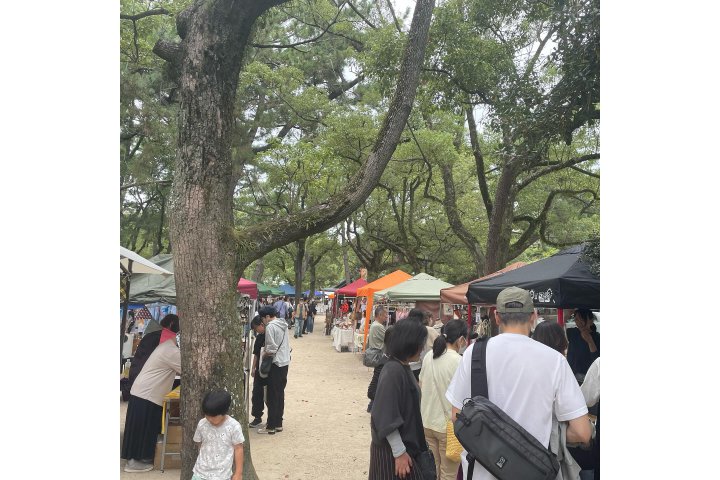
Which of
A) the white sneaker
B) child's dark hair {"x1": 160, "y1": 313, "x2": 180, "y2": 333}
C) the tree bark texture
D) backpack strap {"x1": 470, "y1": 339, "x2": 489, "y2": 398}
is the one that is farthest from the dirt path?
the tree bark texture

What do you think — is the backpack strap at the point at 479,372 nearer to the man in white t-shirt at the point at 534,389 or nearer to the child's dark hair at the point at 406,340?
the man in white t-shirt at the point at 534,389

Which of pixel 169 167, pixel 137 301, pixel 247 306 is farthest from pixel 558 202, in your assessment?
pixel 137 301

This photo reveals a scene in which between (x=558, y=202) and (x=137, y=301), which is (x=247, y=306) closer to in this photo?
(x=137, y=301)

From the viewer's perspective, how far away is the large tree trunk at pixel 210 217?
191 inches

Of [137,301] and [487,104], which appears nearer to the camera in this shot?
[487,104]

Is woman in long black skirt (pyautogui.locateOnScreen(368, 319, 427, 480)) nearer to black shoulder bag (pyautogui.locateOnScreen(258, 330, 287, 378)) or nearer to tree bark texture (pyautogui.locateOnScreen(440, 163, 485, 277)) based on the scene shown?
black shoulder bag (pyautogui.locateOnScreen(258, 330, 287, 378))

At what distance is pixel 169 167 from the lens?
1903 centimetres

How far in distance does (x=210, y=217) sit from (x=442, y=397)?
2527mm

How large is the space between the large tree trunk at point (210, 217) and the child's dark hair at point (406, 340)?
75.6 inches

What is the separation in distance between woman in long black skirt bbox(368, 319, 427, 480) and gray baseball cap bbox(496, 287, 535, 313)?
0.67m

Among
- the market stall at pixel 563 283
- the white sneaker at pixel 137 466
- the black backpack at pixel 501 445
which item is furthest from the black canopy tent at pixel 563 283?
the white sneaker at pixel 137 466

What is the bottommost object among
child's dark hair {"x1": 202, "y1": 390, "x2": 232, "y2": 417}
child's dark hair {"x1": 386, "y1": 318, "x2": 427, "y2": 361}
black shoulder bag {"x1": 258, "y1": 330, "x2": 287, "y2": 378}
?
black shoulder bag {"x1": 258, "y1": 330, "x2": 287, "y2": 378}

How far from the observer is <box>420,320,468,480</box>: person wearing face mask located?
4.93 metres

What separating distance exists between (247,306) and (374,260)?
12811 mm
